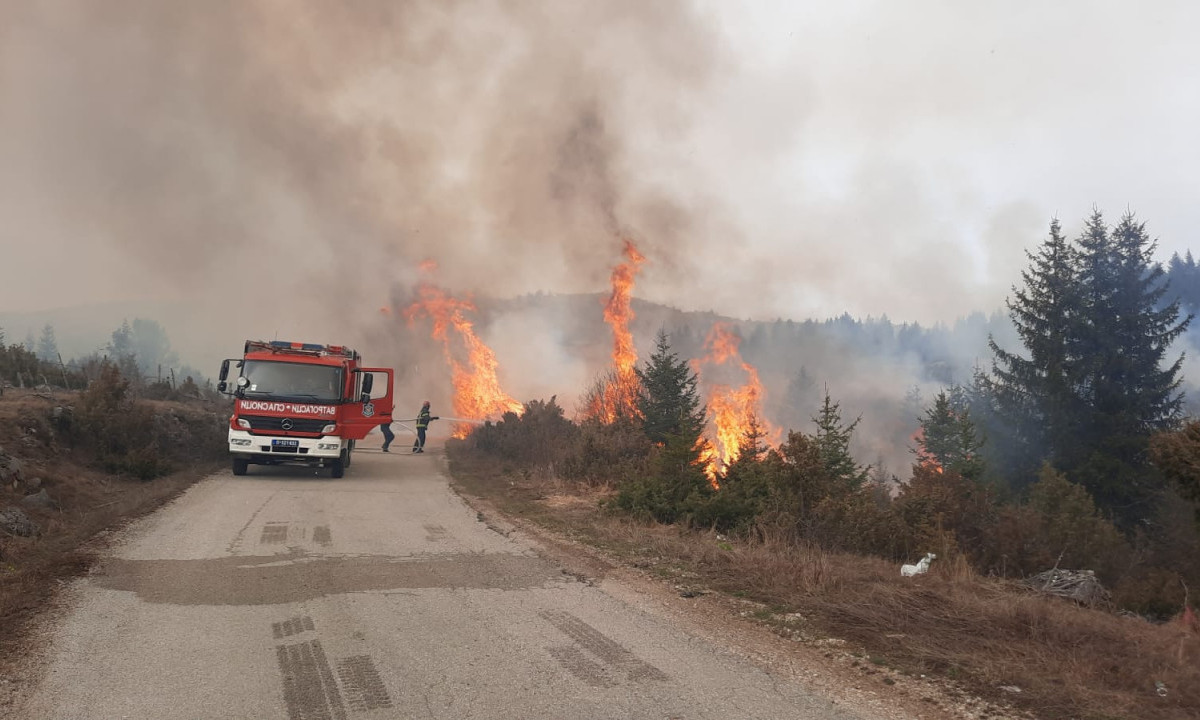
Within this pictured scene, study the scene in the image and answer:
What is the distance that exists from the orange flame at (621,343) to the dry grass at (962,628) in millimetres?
16842

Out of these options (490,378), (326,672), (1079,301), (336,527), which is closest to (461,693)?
(326,672)

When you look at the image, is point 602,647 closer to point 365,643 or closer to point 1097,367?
point 365,643

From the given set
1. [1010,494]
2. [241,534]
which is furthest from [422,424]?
[1010,494]

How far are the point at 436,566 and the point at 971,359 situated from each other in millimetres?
101234

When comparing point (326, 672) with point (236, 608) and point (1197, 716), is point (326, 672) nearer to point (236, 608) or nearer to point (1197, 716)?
point (236, 608)

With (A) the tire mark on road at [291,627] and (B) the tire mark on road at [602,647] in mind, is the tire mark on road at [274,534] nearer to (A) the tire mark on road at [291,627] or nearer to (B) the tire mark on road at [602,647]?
(A) the tire mark on road at [291,627]

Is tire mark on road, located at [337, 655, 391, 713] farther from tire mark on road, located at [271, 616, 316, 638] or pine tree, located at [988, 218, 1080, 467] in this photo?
pine tree, located at [988, 218, 1080, 467]

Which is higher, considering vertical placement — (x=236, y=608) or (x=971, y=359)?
(x=971, y=359)

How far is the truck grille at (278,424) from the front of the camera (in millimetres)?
14742

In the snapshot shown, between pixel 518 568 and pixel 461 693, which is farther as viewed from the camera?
pixel 518 568

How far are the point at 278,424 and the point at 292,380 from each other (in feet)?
3.53

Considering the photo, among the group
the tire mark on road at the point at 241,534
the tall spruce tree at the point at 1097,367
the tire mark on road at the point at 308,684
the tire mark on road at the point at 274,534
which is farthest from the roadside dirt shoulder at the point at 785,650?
the tall spruce tree at the point at 1097,367

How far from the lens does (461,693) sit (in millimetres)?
4156

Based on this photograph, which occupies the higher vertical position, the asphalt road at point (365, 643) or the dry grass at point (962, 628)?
the dry grass at point (962, 628)
